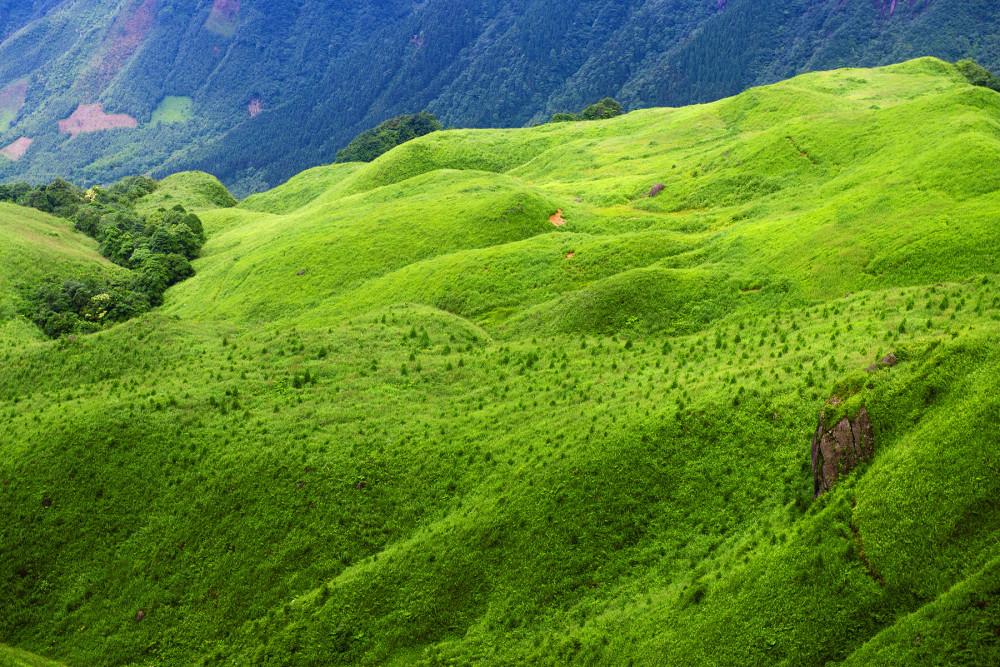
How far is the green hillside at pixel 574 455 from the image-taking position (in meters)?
17.7

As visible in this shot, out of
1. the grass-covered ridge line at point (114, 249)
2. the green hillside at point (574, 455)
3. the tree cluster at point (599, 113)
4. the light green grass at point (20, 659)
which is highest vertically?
the tree cluster at point (599, 113)

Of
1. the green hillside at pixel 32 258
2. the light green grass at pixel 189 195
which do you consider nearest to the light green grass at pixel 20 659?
the green hillside at pixel 32 258

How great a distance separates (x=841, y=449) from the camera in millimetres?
20438

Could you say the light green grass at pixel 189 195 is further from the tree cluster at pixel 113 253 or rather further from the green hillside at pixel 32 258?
the green hillside at pixel 32 258

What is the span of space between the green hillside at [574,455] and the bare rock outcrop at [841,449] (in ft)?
0.82

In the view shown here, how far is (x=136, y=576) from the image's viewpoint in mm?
29031

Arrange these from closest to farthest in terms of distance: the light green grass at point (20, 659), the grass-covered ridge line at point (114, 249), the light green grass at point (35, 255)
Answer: the light green grass at point (20, 659) < the grass-covered ridge line at point (114, 249) < the light green grass at point (35, 255)

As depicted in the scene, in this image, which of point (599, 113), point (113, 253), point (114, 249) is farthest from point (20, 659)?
point (599, 113)

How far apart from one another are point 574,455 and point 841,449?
33.1 feet

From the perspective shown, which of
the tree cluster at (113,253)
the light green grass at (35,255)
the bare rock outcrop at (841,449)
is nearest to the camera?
the bare rock outcrop at (841,449)

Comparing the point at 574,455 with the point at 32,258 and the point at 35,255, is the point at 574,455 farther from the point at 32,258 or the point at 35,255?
the point at 35,255

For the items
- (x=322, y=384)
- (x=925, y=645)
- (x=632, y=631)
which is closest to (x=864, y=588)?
(x=925, y=645)

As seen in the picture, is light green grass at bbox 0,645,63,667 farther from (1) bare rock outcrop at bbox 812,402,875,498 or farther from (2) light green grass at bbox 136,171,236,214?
(2) light green grass at bbox 136,171,236,214

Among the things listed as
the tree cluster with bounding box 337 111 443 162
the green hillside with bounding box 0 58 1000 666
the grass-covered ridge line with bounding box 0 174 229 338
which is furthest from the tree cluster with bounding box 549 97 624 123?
the green hillside with bounding box 0 58 1000 666
